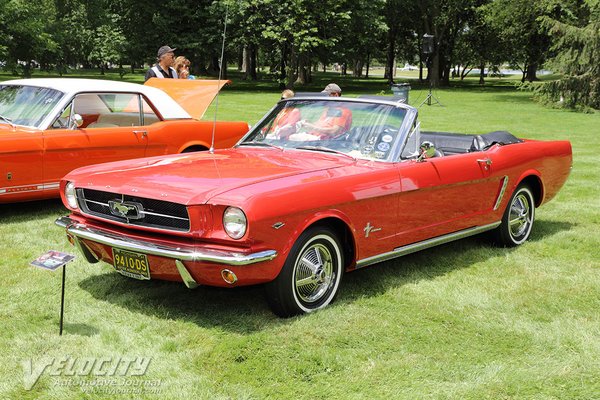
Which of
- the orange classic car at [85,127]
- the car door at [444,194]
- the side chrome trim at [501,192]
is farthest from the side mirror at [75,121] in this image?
the side chrome trim at [501,192]

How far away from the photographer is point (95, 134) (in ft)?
25.2

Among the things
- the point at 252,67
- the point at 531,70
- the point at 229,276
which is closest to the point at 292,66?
the point at 252,67

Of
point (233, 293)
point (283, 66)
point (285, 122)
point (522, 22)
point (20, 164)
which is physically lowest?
point (233, 293)

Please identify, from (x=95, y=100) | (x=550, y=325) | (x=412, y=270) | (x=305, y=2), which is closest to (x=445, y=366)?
(x=550, y=325)

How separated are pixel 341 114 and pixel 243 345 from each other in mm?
2229

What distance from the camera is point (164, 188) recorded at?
14.1ft

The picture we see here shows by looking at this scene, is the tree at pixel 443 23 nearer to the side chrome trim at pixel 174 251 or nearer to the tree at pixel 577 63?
the tree at pixel 577 63

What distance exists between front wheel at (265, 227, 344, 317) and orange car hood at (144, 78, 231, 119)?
465 cm

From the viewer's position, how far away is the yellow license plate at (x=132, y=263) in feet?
14.2

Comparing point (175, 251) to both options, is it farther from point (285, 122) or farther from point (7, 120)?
point (7, 120)

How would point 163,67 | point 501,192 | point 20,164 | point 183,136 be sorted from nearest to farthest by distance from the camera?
point 501,192, point 20,164, point 183,136, point 163,67

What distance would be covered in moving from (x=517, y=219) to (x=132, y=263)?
3.79 meters

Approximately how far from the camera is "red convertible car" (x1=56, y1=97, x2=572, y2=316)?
4125 mm

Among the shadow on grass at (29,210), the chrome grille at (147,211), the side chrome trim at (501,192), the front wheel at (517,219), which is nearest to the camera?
the chrome grille at (147,211)
